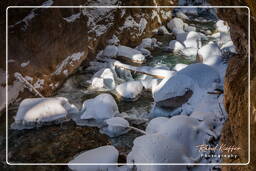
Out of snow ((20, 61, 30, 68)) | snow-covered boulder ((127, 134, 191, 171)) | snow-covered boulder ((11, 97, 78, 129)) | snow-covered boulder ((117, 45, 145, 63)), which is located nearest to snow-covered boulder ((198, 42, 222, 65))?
snow-covered boulder ((117, 45, 145, 63))

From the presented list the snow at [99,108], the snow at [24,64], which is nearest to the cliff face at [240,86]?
the snow at [99,108]

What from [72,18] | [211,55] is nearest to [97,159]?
[211,55]

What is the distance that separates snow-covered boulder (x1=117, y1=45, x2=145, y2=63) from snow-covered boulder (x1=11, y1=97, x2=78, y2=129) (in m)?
1.52

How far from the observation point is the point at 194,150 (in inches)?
75.0

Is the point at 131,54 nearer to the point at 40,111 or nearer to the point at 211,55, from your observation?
the point at 211,55

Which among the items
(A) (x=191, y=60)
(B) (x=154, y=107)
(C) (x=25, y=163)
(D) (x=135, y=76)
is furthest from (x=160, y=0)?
(C) (x=25, y=163)

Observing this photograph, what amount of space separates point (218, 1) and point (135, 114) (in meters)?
1.66

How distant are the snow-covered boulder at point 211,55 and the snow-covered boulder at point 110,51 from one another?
1240 millimetres

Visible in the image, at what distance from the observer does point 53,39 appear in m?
3.45

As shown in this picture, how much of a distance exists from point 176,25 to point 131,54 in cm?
154

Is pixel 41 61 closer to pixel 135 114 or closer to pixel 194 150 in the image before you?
pixel 135 114

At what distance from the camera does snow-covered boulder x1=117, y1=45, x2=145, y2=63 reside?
13.4 ft

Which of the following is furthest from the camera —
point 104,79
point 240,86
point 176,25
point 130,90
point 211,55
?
point 176,25

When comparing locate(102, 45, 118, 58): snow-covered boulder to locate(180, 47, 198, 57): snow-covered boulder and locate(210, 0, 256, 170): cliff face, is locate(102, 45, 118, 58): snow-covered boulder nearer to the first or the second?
locate(180, 47, 198, 57): snow-covered boulder
